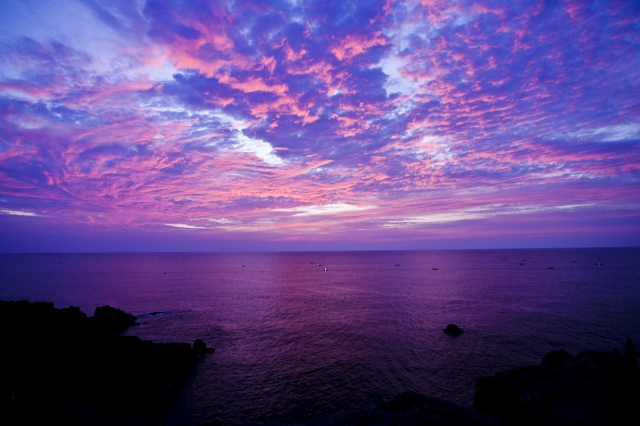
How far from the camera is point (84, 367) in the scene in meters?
29.2

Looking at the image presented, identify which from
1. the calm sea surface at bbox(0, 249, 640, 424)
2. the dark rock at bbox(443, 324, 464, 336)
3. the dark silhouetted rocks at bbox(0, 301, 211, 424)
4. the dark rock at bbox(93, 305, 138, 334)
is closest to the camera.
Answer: the dark silhouetted rocks at bbox(0, 301, 211, 424)

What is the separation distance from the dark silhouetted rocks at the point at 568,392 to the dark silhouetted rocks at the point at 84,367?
88.5 feet

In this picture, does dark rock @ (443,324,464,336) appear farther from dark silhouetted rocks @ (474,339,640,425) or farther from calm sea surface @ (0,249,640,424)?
dark silhouetted rocks @ (474,339,640,425)

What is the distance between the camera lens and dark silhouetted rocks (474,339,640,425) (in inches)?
593

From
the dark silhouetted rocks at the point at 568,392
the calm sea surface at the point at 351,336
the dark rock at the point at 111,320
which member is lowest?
the calm sea surface at the point at 351,336

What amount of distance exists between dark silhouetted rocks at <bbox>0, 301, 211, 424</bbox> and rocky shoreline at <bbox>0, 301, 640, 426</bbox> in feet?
0.28

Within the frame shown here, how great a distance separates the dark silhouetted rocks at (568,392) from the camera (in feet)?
49.4

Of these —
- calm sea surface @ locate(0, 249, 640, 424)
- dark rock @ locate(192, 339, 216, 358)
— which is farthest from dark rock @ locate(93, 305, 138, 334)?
dark rock @ locate(192, 339, 216, 358)

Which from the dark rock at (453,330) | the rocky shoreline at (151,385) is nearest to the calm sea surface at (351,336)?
the dark rock at (453,330)

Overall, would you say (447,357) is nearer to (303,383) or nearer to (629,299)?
(303,383)

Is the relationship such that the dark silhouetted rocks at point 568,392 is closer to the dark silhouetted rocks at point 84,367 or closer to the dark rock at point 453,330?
the dark rock at point 453,330

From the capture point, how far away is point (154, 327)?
166 feet

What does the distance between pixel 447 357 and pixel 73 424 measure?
115ft

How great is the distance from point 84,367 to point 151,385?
24.2 feet
